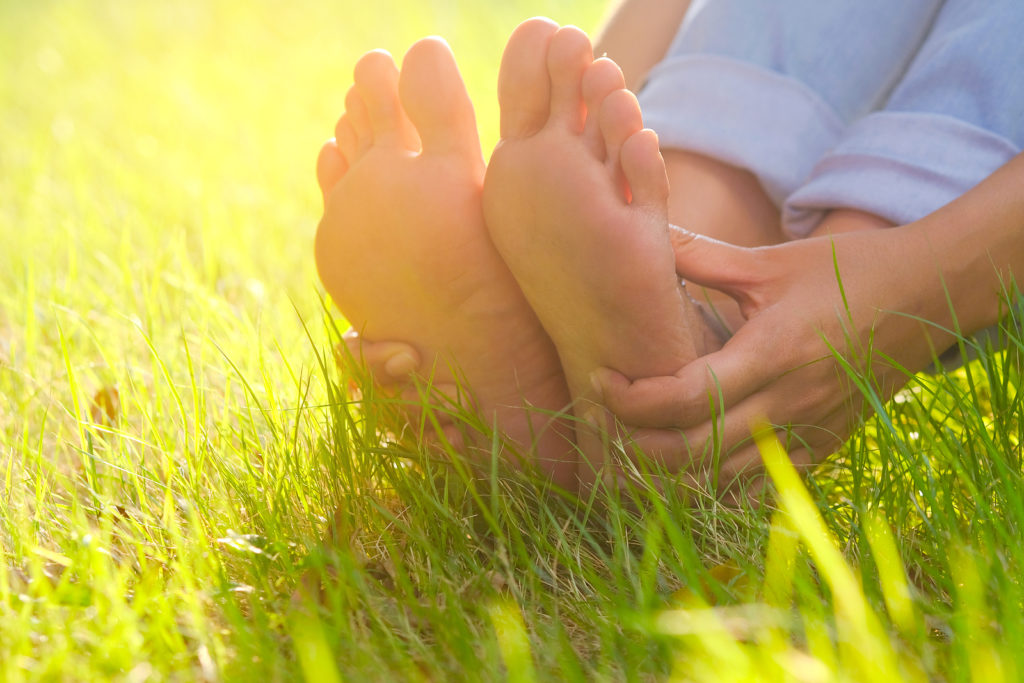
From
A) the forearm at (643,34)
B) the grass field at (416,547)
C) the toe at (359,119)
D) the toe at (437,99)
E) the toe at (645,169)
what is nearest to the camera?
the grass field at (416,547)

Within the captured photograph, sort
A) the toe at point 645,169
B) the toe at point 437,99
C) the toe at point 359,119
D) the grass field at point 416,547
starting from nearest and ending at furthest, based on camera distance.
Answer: the grass field at point 416,547
the toe at point 645,169
the toe at point 437,99
the toe at point 359,119

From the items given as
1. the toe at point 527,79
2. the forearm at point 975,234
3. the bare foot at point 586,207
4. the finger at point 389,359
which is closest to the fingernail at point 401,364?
the finger at point 389,359

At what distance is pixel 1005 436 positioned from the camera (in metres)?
0.87

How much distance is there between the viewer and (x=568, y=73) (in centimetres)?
91

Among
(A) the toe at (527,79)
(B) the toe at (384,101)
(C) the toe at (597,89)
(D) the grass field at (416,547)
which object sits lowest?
(D) the grass field at (416,547)

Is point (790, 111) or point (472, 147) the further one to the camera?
point (790, 111)

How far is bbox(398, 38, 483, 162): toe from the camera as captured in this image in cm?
97

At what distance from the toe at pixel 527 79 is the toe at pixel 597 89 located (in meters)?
0.05

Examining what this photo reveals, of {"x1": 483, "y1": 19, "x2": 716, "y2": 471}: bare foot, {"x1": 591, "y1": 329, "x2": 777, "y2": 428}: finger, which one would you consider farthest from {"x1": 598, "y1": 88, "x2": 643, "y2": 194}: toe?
{"x1": 591, "y1": 329, "x2": 777, "y2": 428}: finger

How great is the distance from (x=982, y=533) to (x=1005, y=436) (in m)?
0.15

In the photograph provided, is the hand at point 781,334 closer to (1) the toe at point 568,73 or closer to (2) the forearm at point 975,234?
(2) the forearm at point 975,234

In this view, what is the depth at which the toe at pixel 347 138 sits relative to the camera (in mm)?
1103

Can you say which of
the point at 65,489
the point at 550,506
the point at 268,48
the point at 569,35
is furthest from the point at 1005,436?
the point at 268,48

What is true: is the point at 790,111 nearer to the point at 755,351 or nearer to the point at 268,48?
the point at 755,351
